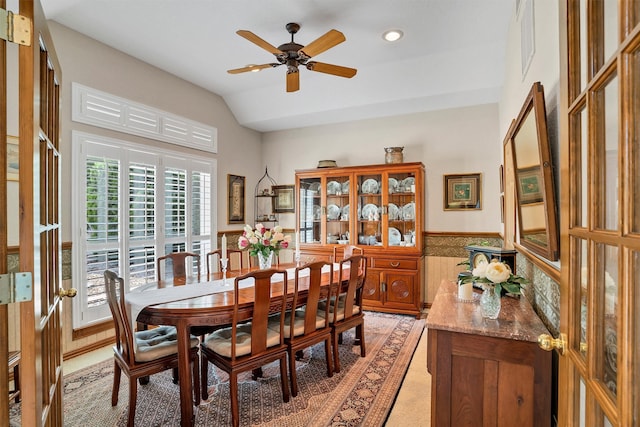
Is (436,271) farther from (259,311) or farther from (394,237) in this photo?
(259,311)

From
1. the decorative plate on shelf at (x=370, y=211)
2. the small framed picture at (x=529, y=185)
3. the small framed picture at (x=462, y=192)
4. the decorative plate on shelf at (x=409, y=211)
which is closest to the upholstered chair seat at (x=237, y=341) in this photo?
the small framed picture at (x=529, y=185)

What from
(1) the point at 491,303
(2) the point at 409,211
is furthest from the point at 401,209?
(1) the point at 491,303

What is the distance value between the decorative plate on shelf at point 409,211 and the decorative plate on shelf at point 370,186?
0.46 m

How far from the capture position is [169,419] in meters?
2.15

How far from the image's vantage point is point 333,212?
488cm

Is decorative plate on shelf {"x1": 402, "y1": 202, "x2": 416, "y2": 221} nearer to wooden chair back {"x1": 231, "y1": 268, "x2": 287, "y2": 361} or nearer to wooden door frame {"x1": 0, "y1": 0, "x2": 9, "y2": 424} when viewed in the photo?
wooden chair back {"x1": 231, "y1": 268, "x2": 287, "y2": 361}

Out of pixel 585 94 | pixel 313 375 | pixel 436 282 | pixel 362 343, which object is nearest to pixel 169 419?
pixel 313 375

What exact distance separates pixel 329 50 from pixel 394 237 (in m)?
2.46

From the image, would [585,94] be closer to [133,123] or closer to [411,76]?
[411,76]

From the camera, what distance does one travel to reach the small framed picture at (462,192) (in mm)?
4320

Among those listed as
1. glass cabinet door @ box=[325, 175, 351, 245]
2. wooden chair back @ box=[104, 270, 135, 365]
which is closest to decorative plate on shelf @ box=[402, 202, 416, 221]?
glass cabinet door @ box=[325, 175, 351, 245]

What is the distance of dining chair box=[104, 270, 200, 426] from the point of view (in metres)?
2.01

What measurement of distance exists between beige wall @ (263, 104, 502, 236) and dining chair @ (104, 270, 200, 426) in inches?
139

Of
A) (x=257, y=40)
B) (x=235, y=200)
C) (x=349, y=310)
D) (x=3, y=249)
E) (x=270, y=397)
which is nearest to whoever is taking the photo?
(x=3, y=249)
